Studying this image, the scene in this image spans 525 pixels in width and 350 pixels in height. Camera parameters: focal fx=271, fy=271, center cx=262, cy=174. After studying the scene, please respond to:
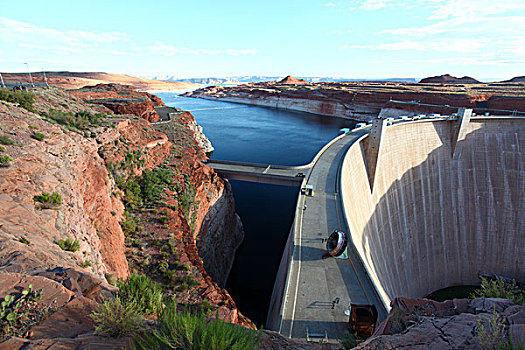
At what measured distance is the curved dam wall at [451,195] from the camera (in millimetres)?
26766

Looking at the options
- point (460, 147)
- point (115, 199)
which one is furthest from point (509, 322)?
point (460, 147)

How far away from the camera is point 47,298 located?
485 cm

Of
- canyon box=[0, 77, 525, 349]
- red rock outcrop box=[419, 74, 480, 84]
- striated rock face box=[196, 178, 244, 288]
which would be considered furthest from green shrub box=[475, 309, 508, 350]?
red rock outcrop box=[419, 74, 480, 84]

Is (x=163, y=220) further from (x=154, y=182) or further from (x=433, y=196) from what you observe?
(x=433, y=196)

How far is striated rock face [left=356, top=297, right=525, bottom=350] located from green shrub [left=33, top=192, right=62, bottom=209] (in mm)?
9675

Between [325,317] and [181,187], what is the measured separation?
1323 cm

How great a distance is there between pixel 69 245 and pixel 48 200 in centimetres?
192

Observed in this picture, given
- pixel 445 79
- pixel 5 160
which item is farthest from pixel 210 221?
pixel 445 79

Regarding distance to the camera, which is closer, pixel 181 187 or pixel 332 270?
pixel 332 270

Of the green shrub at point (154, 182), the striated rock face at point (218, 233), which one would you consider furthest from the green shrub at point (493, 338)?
the striated rock face at point (218, 233)

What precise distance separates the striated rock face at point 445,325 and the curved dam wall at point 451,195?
20.4 meters

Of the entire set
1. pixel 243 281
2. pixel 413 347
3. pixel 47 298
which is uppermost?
pixel 47 298

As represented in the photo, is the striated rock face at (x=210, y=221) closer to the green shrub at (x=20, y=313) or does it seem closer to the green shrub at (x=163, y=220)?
the green shrub at (x=163, y=220)

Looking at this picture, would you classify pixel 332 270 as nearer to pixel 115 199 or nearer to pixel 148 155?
pixel 115 199
